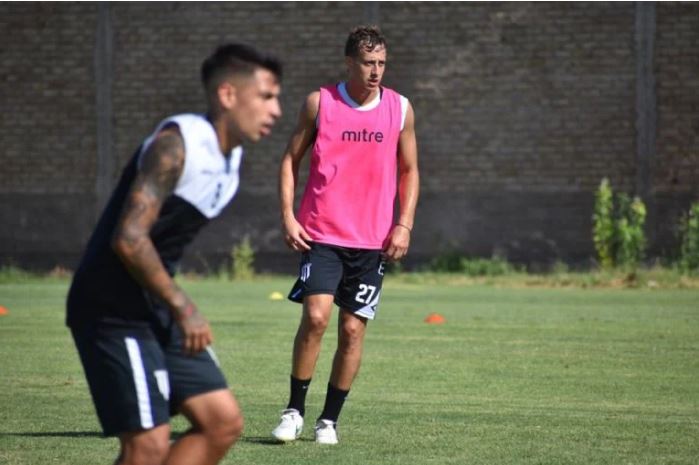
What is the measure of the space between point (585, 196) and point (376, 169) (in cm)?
2033

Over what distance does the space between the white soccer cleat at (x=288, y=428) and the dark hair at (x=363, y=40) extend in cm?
221

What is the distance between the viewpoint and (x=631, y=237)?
2716 centimetres

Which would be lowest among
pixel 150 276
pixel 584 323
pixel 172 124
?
pixel 584 323

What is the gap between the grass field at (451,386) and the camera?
8.34 m

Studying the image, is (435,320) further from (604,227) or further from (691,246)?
(691,246)

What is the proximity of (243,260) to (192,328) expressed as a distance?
79.1ft

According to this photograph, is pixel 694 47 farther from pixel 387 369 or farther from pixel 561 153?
pixel 387 369

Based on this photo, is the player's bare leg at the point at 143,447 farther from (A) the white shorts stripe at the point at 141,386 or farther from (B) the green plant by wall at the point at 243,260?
(B) the green plant by wall at the point at 243,260

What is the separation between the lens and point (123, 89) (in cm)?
2997

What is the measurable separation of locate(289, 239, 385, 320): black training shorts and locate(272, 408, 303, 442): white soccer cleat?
731 millimetres

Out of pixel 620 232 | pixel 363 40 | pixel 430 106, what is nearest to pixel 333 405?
pixel 363 40

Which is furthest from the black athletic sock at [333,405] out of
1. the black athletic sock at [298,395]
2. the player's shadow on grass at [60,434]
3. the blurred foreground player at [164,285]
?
the blurred foreground player at [164,285]

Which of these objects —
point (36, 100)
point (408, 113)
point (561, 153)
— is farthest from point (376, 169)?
point (36, 100)

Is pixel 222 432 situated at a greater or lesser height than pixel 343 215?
lesser
